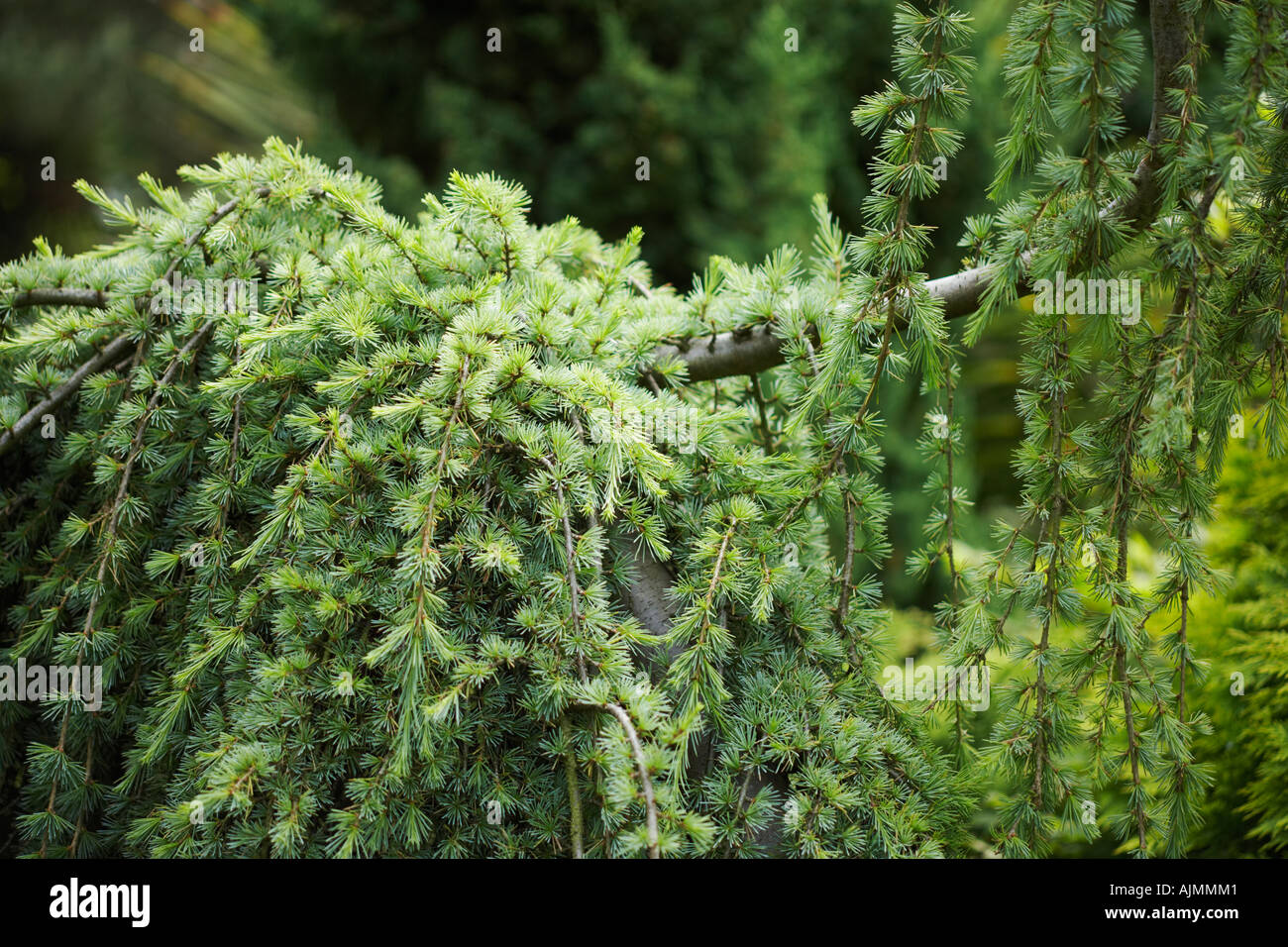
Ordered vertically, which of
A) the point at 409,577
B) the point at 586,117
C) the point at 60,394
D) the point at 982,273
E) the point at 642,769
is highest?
the point at 586,117

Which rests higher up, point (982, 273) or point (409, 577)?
point (982, 273)

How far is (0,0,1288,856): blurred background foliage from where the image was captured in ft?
11.5

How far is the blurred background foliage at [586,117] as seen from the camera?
3490 millimetres

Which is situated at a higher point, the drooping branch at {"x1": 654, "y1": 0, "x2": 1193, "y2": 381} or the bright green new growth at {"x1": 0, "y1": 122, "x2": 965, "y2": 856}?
the drooping branch at {"x1": 654, "y1": 0, "x2": 1193, "y2": 381}

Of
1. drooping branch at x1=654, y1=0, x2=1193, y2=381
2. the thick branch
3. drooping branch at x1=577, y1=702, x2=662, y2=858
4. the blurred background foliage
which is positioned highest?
the blurred background foliage

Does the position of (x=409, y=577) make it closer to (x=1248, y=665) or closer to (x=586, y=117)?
(x=1248, y=665)

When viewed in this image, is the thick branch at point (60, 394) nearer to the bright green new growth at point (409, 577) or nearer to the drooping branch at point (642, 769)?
the bright green new growth at point (409, 577)

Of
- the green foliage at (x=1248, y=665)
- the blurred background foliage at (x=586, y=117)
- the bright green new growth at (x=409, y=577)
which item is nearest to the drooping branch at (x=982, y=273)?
the bright green new growth at (x=409, y=577)

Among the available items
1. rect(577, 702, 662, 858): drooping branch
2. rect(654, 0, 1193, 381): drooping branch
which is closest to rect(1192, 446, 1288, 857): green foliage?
rect(654, 0, 1193, 381): drooping branch

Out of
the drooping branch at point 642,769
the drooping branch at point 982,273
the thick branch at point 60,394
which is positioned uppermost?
the drooping branch at point 982,273

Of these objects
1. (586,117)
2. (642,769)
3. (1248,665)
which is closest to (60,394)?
(642,769)

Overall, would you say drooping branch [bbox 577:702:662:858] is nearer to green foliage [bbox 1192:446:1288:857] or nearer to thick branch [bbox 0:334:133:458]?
thick branch [bbox 0:334:133:458]

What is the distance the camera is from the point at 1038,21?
952 millimetres

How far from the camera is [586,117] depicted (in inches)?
147
